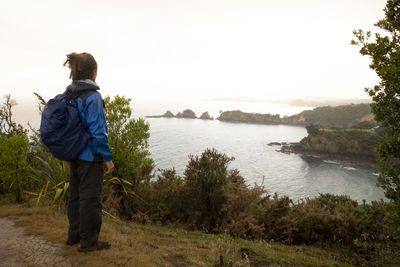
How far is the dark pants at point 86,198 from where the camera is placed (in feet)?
9.53

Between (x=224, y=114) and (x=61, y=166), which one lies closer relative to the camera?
(x=61, y=166)

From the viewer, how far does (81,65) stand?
2910mm

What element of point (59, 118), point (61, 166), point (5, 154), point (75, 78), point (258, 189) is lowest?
point (258, 189)

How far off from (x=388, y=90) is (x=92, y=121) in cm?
552

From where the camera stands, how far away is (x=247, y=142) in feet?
232

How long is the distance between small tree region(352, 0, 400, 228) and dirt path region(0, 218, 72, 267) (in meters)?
5.77

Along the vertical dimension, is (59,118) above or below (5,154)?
above

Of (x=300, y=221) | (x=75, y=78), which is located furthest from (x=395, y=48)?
(x=75, y=78)

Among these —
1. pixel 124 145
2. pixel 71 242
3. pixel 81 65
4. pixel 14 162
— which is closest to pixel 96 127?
pixel 81 65

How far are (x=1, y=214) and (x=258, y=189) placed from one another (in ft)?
22.1

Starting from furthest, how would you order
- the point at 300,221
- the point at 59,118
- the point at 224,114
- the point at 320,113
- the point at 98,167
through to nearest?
the point at 224,114, the point at 320,113, the point at 300,221, the point at 98,167, the point at 59,118

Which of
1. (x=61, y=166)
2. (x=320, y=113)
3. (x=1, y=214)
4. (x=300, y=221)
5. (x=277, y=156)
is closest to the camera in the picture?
(x=1, y=214)

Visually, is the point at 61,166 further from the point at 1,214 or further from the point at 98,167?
the point at 98,167

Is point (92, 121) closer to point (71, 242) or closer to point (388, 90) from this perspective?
point (71, 242)
